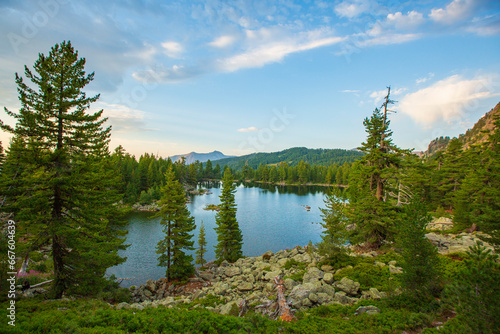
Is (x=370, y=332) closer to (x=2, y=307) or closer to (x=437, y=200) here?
(x=2, y=307)

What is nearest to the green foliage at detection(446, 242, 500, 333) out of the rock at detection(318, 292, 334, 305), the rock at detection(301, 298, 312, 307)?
the rock at detection(318, 292, 334, 305)

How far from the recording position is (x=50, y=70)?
36.6ft

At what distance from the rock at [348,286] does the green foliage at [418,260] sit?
125 inches

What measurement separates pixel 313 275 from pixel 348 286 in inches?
105

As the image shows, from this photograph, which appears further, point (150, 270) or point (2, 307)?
point (150, 270)

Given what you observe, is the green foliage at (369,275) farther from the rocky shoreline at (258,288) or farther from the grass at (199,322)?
the grass at (199,322)

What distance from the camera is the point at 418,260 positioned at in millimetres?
8508

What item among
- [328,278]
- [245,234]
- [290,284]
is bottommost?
[245,234]

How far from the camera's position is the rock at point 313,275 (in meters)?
13.8

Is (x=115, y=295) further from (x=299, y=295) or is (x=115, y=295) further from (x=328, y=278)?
(x=328, y=278)

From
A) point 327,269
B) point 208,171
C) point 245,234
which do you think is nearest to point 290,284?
point 327,269

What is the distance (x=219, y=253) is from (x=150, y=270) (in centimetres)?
809

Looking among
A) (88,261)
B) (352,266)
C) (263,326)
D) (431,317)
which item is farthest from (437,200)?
(88,261)

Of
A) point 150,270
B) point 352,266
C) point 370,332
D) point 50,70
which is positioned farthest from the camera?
point 150,270
